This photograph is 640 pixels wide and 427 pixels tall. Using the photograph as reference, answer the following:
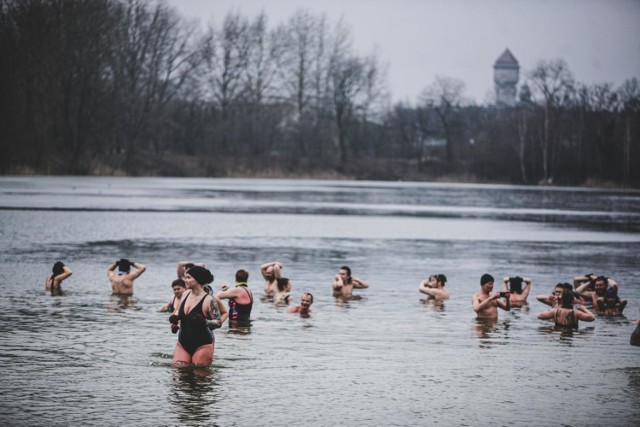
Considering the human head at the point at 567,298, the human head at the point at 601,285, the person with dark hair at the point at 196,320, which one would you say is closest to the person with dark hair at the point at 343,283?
the human head at the point at 567,298

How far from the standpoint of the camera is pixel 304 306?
1852 cm

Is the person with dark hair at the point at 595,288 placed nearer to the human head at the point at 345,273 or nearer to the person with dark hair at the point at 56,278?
the human head at the point at 345,273

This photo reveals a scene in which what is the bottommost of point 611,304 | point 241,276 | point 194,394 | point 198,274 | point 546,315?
point 194,394

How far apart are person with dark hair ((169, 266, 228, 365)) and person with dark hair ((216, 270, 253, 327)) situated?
3.64m

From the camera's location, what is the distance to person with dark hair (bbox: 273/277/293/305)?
1980cm

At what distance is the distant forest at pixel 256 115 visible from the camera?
287ft

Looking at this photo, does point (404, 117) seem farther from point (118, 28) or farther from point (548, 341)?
point (548, 341)

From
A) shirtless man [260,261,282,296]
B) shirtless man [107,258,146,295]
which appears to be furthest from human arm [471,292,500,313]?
shirtless man [107,258,146,295]

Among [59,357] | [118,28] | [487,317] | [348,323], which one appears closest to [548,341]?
[487,317]

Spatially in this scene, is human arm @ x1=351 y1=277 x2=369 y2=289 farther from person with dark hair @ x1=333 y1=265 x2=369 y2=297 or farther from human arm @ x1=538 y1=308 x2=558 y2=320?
human arm @ x1=538 y1=308 x2=558 y2=320

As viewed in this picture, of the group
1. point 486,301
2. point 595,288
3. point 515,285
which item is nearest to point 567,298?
point 486,301

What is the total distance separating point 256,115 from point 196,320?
101 metres

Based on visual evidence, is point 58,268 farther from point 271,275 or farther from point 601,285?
point 601,285

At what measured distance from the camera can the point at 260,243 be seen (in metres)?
33.3
